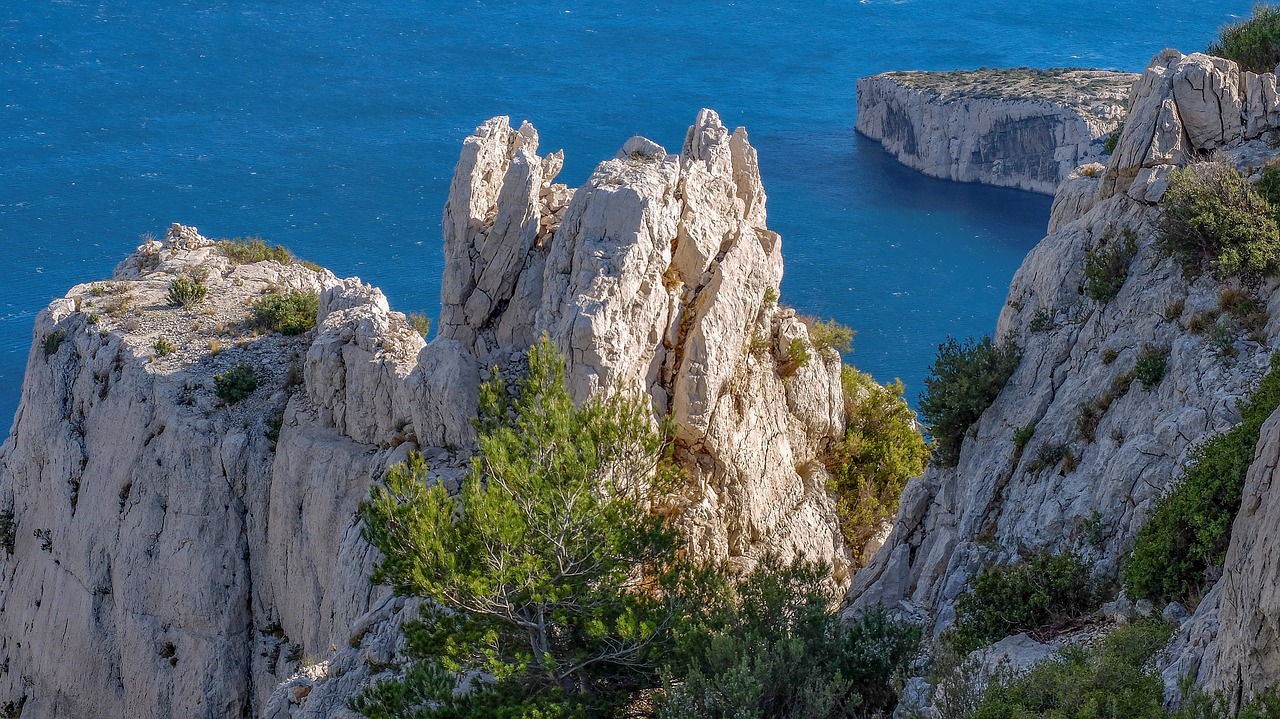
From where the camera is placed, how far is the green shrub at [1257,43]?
24797 millimetres

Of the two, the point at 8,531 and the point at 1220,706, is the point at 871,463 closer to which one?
the point at 1220,706

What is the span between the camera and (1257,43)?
24969 mm

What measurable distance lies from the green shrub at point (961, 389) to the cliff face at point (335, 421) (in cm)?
600

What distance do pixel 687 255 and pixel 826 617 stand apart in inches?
455

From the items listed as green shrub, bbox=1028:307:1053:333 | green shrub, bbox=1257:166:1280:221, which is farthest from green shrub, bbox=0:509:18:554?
green shrub, bbox=1257:166:1280:221

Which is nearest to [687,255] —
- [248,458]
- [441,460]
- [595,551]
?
[441,460]

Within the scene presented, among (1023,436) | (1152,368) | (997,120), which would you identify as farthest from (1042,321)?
(997,120)

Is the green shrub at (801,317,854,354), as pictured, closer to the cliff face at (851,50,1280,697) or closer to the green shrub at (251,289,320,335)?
the cliff face at (851,50,1280,697)

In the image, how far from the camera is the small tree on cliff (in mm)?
18484

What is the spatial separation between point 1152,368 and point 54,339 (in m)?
33.5

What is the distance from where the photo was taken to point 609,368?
2548cm

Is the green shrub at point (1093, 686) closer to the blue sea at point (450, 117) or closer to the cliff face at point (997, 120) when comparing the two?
the blue sea at point (450, 117)

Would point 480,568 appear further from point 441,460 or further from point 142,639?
point 142,639

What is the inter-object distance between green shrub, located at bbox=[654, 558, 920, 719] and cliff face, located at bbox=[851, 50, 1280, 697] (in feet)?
5.52
